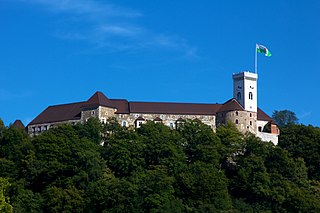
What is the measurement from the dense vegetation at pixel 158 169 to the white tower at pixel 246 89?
208 inches

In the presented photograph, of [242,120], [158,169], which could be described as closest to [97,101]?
[242,120]

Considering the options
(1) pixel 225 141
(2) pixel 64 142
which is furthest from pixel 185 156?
(2) pixel 64 142

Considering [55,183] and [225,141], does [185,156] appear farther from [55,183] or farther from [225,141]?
[55,183]

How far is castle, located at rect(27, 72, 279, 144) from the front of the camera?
4043 inches

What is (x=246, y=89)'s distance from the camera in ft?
346

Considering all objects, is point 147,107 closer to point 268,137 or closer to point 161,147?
point 161,147

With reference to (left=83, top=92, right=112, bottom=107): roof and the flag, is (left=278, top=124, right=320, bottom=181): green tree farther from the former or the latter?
(left=83, top=92, right=112, bottom=107): roof

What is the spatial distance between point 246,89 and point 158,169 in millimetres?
23010

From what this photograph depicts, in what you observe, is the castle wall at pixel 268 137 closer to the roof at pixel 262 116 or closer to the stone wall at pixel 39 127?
the roof at pixel 262 116

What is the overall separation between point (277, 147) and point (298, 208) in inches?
481

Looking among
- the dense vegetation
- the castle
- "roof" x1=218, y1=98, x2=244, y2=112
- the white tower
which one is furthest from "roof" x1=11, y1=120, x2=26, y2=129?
the white tower

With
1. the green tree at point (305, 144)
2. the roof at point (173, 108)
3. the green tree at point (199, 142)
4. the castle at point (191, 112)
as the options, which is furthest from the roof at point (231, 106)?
the green tree at point (305, 144)

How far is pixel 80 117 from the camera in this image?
343 ft

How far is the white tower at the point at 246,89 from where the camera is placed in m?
104
